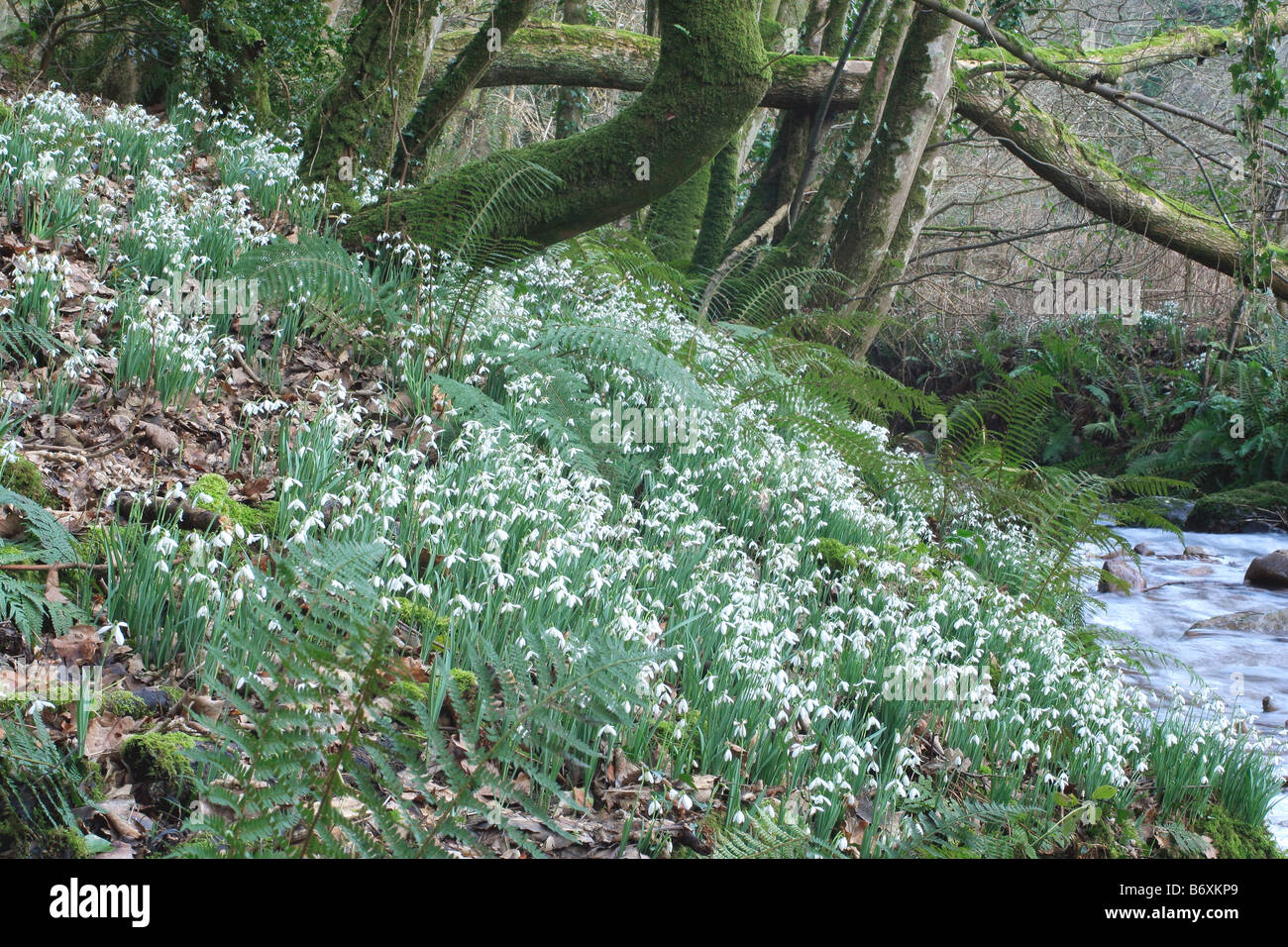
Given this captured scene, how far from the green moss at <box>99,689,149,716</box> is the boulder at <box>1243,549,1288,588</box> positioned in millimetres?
8458

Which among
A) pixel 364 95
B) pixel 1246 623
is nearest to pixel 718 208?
pixel 364 95

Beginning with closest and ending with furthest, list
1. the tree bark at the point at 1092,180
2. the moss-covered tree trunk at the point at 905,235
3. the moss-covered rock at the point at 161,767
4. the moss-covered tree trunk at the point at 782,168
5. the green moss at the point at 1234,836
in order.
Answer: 1. the moss-covered rock at the point at 161,767
2. the green moss at the point at 1234,836
3. the moss-covered tree trunk at the point at 905,235
4. the tree bark at the point at 1092,180
5. the moss-covered tree trunk at the point at 782,168

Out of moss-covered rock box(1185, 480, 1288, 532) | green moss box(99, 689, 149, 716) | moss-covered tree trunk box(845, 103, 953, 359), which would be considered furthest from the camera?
Result: moss-covered rock box(1185, 480, 1288, 532)

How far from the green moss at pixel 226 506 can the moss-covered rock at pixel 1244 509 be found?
9.50 meters

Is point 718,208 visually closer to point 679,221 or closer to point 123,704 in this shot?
point 679,221

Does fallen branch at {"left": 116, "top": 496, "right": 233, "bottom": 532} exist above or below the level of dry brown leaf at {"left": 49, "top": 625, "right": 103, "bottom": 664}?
above

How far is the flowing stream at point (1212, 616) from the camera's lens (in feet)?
16.8

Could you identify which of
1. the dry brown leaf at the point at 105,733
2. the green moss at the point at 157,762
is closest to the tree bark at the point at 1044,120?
the dry brown leaf at the point at 105,733

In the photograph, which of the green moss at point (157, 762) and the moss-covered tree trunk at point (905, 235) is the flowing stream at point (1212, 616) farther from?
the green moss at point (157, 762)

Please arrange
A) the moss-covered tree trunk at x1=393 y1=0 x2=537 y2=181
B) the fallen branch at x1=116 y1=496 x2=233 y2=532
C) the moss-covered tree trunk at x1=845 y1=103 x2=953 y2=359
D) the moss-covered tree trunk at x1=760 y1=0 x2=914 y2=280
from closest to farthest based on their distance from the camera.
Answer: the fallen branch at x1=116 y1=496 x2=233 y2=532 < the moss-covered tree trunk at x1=393 y1=0 x2=537 y2=181 < the moss-covered tree trunk at x1=845 y1=103 x2=953 y2=359 < the moss-covered tree trunk at x1=760 y1=0 x2=914 y2=280

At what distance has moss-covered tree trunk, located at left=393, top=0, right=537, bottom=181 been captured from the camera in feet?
22.2

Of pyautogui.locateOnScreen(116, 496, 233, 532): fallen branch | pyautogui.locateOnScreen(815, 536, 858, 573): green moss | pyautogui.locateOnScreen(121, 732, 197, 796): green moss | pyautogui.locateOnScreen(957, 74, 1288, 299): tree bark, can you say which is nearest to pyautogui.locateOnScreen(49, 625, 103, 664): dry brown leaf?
pyautogui.locateOnScreen(121, 732, 197, 796): green moss

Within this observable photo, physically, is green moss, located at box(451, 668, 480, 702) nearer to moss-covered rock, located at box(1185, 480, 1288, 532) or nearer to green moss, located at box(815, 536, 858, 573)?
green moss, located at box(815, 536, 858, 573)

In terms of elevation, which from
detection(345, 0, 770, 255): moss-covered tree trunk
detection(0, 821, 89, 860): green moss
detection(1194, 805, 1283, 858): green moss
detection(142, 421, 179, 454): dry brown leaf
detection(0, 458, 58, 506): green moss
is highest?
detection(345, 0, 770, 255): moss-covered tree trunk
